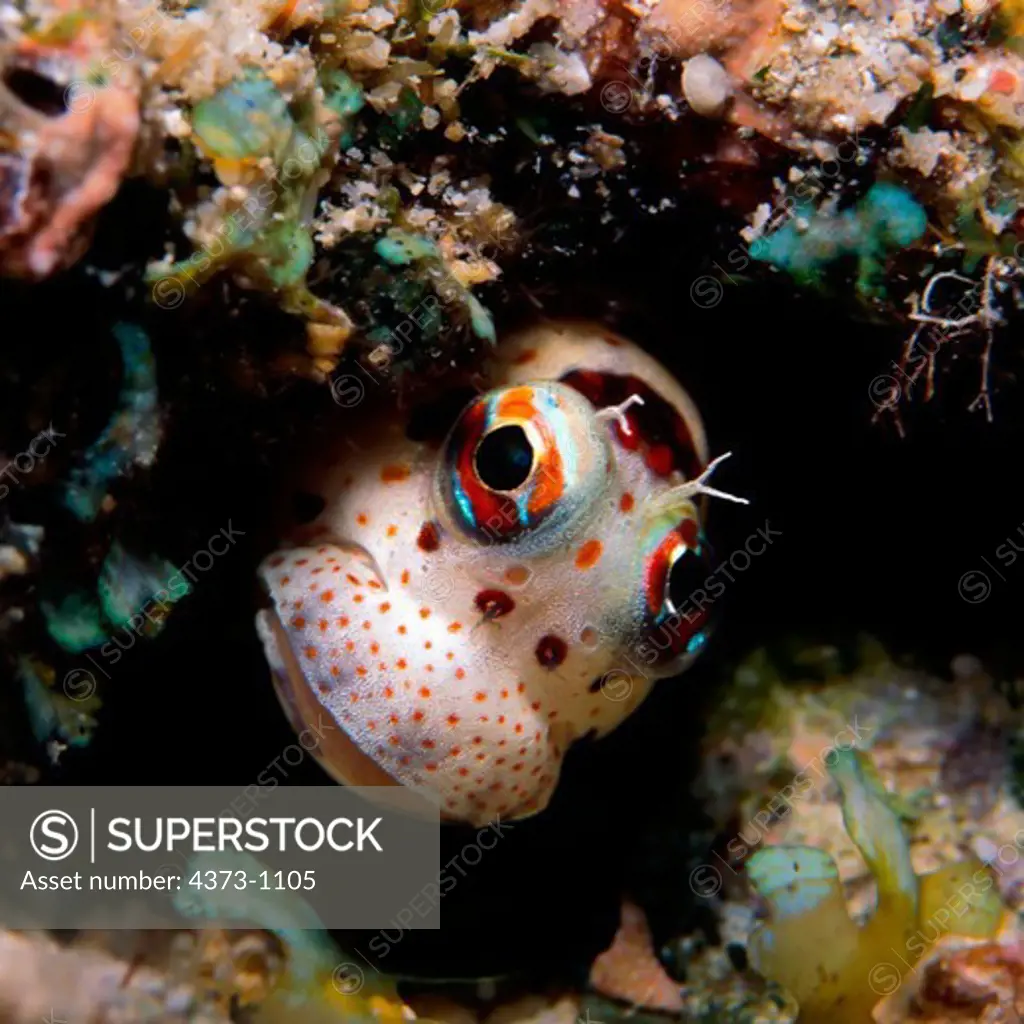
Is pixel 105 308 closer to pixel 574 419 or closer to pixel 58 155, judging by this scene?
pixel 58 155

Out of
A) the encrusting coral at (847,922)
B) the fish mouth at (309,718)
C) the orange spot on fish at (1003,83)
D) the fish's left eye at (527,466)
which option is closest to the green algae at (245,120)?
the fish's left eye at (527,466)

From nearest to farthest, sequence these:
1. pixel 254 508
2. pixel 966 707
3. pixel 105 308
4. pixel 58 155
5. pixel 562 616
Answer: pixel 58 155, pixel 105 308, pixel 562 616, pixel 254 508, pixel 966 707

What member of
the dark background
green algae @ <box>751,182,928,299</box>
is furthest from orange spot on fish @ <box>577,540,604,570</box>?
green algae @ <box>751,182,928,299</box>

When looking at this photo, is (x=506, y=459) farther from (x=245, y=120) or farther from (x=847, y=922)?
(x=847, y=922)

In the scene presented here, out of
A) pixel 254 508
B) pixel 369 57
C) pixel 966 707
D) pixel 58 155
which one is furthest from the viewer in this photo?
pixel 966 707

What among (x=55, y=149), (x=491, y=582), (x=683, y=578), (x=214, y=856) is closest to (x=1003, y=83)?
(x=683, y=578)

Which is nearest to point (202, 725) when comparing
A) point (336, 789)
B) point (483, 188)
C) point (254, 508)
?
point (336, 789)
